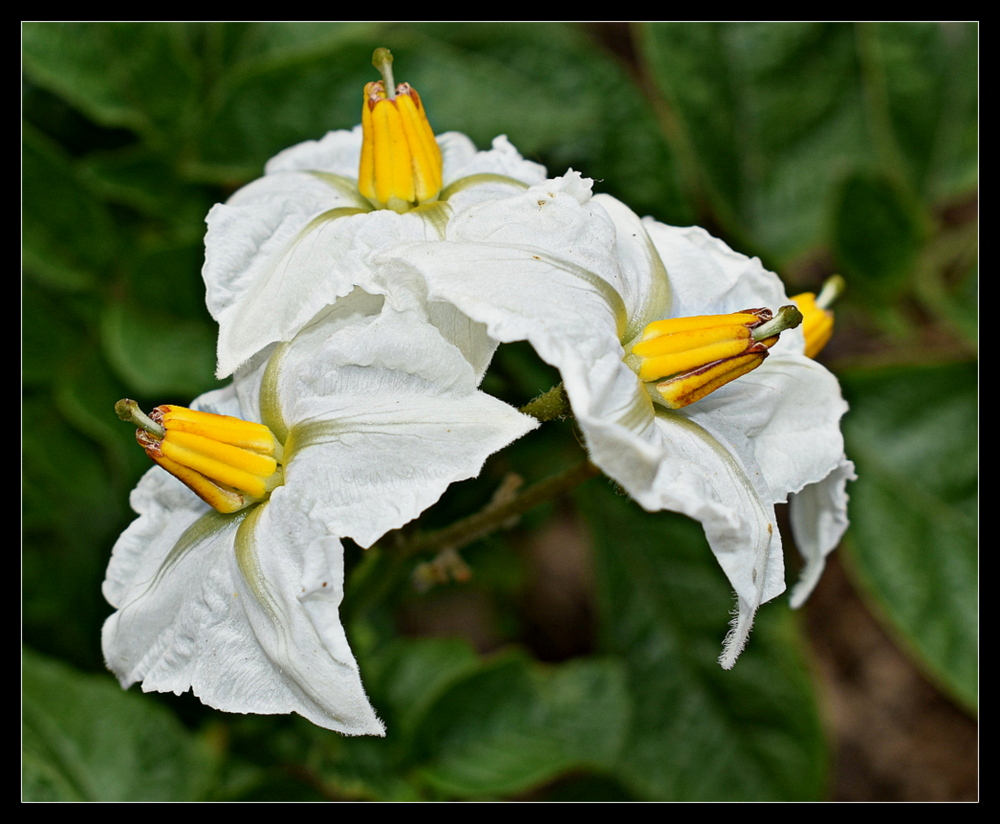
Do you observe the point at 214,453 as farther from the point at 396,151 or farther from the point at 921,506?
the point at 921,506

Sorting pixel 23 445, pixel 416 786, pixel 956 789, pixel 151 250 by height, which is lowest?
pixel 956 789

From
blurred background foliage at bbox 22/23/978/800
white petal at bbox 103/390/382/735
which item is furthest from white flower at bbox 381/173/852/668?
blurred background foliage at bbox 22/23/978/800

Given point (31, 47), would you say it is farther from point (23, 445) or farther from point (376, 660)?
point (376, 660)

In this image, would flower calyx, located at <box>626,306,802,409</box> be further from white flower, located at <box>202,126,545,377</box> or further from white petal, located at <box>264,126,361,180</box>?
white petal, located at <box>264,126,361,180</box>

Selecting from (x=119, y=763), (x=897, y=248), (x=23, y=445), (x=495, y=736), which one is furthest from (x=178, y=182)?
(x=897, y=248)

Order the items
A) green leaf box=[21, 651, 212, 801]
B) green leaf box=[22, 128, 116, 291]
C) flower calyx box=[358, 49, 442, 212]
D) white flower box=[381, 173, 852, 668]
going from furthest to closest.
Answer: green leaf box=[22, 128, 116, 291], green leaf box=[21, 651, 212, 801], flower calyx box=[358, 49, 442, 212], white flower box=[381, 173, 852, 668]

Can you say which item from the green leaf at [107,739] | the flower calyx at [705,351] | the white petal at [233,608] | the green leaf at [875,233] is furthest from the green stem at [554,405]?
the green leaf at [875,233]

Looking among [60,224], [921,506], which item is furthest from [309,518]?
[921,506]
